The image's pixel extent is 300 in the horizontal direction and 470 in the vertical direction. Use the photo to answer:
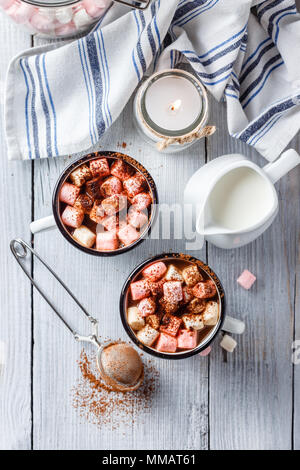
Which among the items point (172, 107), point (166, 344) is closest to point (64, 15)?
point (172, 107)

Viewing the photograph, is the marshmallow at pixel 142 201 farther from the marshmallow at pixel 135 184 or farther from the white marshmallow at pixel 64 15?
the white marshmallow at pixel 64 15

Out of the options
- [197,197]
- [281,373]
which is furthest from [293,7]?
[281,373]

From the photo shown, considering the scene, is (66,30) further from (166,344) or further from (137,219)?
(166,344)

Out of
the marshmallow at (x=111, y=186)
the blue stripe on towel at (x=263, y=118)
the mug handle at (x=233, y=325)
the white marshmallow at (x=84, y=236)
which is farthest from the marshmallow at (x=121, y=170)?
the mug handle at (x=233, y=325)

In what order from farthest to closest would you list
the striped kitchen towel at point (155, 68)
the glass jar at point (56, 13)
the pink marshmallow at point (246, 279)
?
the pink marshmallow at point (246, 279), the striped kitchen towel at point (155, 68), the glass jar at point (56, 13)

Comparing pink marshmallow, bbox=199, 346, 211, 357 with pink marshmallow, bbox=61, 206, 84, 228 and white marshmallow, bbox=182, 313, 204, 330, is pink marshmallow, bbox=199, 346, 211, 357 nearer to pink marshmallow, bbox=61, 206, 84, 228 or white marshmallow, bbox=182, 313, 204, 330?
white marshmallow, bbox=182, 313, 204, 330
